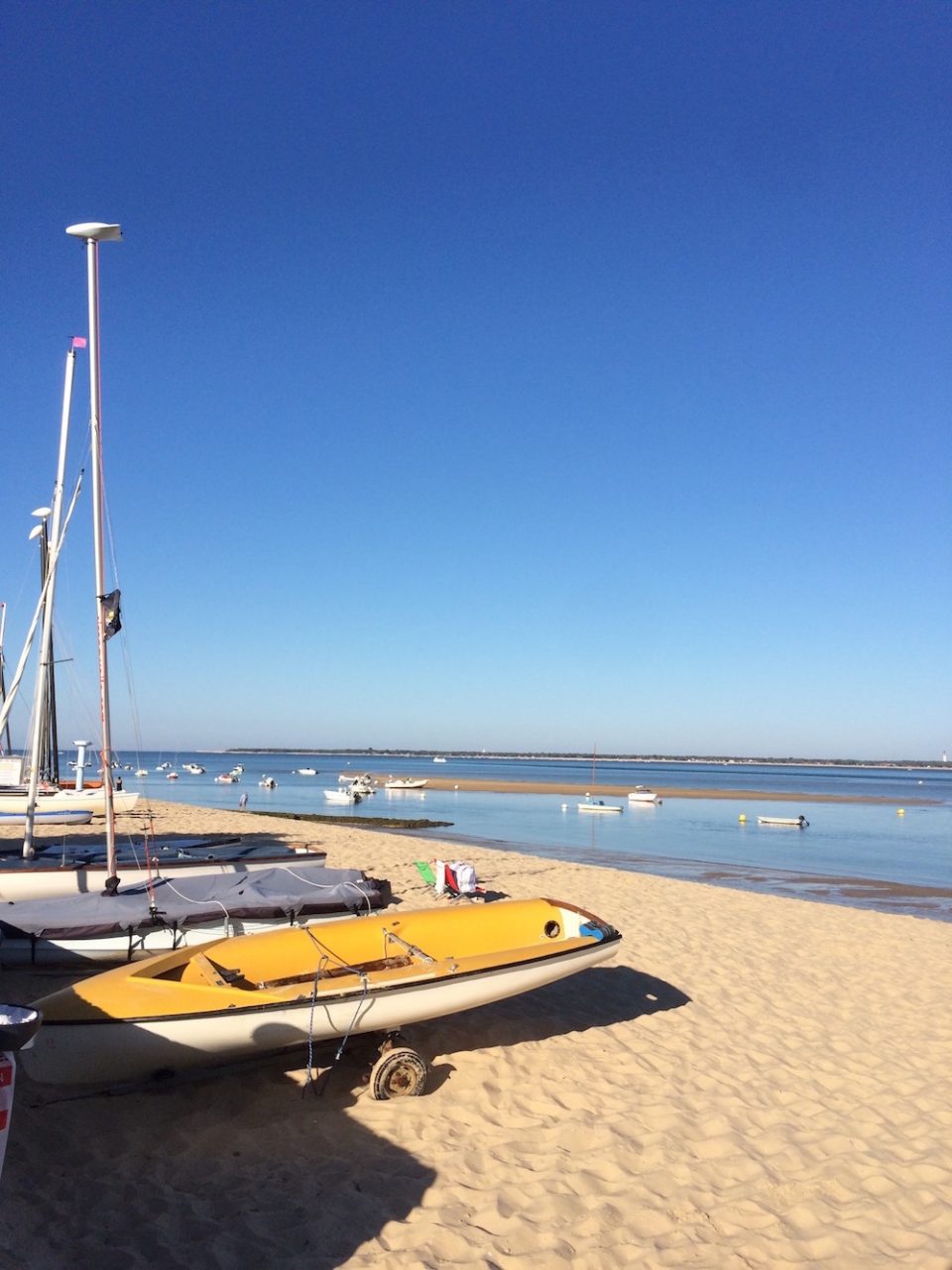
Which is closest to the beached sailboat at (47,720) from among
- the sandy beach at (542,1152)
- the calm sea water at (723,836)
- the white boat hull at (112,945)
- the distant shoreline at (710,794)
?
the white boat hull at (112,945)

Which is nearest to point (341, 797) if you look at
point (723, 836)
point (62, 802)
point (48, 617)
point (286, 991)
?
point (723, 836)

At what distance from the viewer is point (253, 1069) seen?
6.78m

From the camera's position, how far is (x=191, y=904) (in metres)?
9.17

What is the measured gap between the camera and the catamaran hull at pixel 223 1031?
5637 millimetres

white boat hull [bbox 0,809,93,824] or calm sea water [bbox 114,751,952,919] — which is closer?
white boat hull [bbox 0,809,93,824]

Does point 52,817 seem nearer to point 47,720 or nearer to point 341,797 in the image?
point 47,720

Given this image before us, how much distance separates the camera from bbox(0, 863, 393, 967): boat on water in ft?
27.0

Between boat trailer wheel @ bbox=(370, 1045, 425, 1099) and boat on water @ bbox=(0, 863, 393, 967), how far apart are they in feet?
10.2

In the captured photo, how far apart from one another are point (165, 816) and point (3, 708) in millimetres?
15347

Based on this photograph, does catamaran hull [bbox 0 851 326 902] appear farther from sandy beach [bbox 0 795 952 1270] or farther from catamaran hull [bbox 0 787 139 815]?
catamaran hull [bbox 0 787 139 815]

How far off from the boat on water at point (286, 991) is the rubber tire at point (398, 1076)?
1 cm

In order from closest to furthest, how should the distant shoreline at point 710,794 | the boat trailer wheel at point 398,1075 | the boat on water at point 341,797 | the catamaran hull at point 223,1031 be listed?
the catamaran hull at point 223,1031 < the boat trailer wheel at point 398,1075 < the boat on water at point 341,797 < the distant shoreline at point 710,794

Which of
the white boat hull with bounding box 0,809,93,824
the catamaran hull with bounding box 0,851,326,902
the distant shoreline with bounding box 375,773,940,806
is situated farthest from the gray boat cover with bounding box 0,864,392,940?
the distant shoreline with bounding box 375,773,940,806

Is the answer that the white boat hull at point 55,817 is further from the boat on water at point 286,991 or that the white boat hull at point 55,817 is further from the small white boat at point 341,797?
the small white boat at point 341,797
